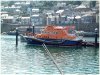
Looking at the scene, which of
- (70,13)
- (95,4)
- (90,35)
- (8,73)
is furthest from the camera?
(95,4)

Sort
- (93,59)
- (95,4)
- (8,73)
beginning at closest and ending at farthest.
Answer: (8,73)
(93,59)
(95,4)

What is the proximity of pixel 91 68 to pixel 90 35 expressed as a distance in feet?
81.9

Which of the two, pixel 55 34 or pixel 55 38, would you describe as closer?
pixel 55 38

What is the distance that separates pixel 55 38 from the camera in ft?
78.7

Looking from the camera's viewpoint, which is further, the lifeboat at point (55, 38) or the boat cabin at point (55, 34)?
the boat cabin at point (55, 34)

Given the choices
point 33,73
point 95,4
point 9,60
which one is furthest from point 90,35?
point 33,73

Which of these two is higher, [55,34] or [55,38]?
[55,34]

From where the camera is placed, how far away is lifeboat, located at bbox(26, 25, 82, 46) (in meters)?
23.6

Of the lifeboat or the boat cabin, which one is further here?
the boat cabin

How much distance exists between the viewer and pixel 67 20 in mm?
46656

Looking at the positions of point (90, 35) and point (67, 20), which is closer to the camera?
point (90, 35)

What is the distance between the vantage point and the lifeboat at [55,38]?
2362 cm

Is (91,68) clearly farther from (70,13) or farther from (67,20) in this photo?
(70,13)

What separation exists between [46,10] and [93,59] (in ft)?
137
